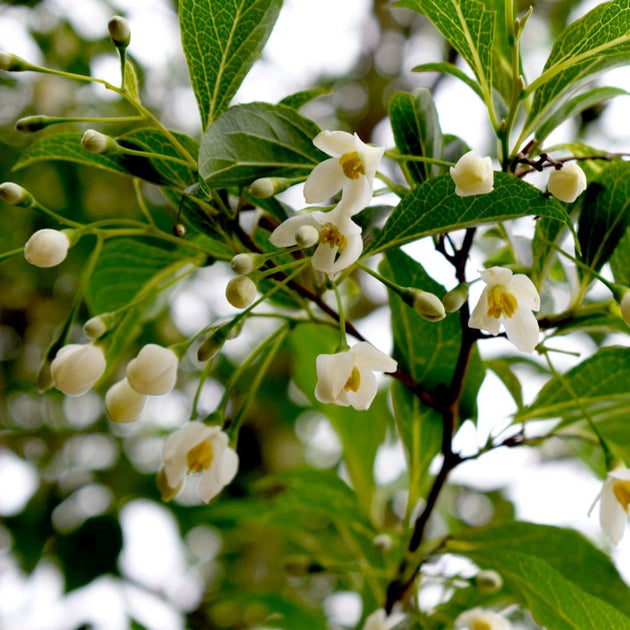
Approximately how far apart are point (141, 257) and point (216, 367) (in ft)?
4.53

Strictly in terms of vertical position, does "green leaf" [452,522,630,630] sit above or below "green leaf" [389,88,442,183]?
below

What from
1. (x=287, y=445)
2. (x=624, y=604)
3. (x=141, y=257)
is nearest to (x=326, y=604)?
(x=287, y=445)

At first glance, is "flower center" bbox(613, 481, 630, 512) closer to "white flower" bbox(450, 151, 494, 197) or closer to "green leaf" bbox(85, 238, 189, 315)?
"white flower" bbox(450, 151, 494, 197)

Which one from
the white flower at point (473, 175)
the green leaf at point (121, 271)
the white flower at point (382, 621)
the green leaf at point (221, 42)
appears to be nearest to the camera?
the white flower at point (473, 175)

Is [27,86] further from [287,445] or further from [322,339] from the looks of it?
[322,339]

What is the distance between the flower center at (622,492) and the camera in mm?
856

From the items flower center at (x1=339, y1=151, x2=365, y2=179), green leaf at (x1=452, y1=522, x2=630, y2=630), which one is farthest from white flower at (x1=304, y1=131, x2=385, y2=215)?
green leaf at (x1=452, y1=522, x2=630, y2=630)

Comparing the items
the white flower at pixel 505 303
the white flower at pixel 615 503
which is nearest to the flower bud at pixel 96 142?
the white flower at pixel 505 303

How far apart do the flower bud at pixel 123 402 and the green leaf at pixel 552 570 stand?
0.49m

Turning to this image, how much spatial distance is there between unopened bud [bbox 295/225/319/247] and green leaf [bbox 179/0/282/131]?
191 mm

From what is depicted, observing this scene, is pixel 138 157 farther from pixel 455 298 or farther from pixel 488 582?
pixel 488 582

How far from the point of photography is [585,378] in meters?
1.00

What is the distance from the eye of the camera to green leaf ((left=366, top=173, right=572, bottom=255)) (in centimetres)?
72

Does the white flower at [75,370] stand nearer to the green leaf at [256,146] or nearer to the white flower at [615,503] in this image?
the green leaf at [256,146]
